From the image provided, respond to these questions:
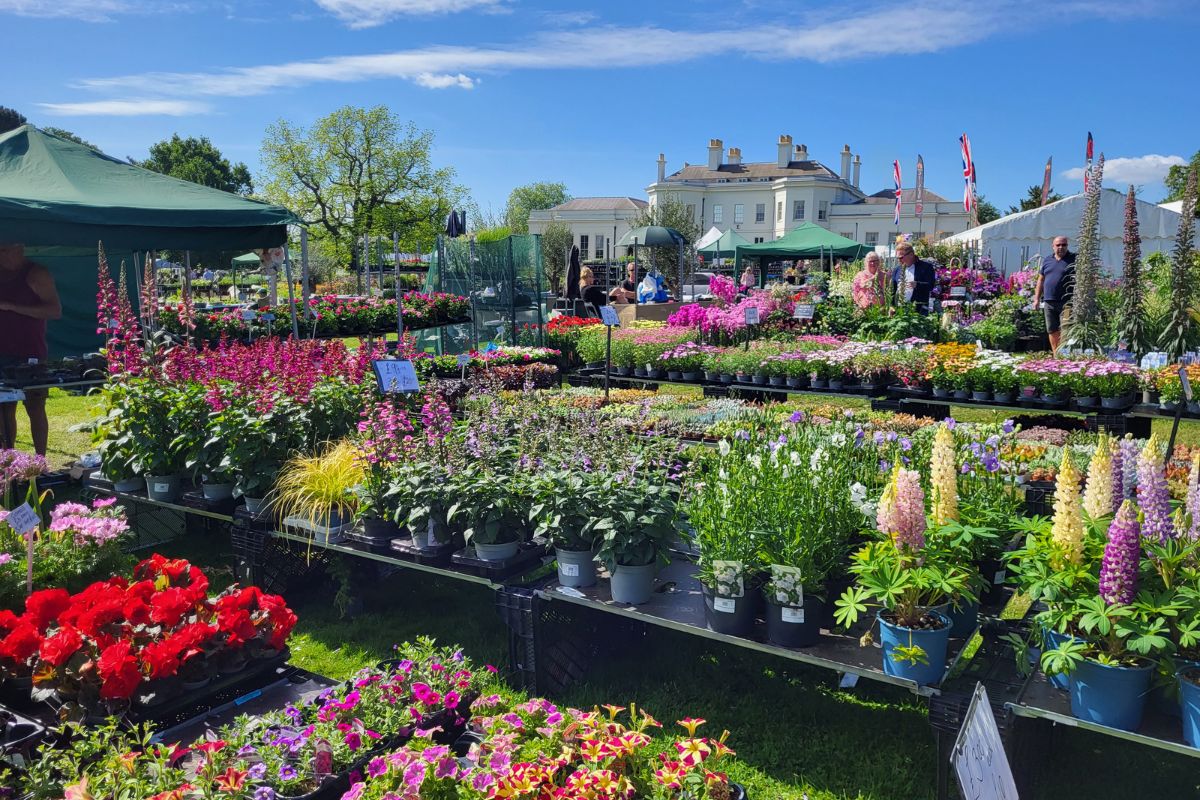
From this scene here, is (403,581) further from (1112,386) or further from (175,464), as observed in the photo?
(1112,386)

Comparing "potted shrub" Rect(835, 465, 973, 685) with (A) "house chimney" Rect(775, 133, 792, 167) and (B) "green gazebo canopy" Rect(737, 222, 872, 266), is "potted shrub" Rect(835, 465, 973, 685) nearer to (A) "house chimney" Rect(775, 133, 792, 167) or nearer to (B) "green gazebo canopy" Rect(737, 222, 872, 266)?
(B) "green gazebo canopy" Rect(737, 222, 872, 266)

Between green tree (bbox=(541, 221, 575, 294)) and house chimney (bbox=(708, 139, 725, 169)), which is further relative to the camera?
house chimney (bbox=(708, 139, 725, 169))

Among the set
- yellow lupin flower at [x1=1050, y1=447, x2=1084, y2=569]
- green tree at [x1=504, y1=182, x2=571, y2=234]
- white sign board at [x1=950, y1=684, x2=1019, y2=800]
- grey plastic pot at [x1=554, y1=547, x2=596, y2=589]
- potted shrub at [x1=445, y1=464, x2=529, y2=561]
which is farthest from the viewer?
green tree at [x1=504, y1=182, x2=571, y2=234]

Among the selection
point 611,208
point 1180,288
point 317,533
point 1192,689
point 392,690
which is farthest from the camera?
point 611,208

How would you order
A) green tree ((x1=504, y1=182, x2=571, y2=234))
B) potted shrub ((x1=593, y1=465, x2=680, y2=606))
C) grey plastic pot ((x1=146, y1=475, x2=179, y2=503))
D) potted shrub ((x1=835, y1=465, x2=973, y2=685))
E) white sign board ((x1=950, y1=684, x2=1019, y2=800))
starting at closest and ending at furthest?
white sign board ((x1=950, y1=684, x2=1019, y2=800))
potted shrub ((x1=835, y1=465, x2=973, y2=685))
potted shrub ((x1=593, y1=465, x2=680, y2=606))
grey plastic pot ((x1=146, y1=475, x2=179, y2=503))
green tree ((x1=504, y1=182, x2=571, y2=234))

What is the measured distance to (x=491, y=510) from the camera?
3.47 m

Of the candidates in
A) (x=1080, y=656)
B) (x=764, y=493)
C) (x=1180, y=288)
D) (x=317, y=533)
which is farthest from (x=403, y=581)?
(x=1180, y=288)

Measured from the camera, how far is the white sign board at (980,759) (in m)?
1.74

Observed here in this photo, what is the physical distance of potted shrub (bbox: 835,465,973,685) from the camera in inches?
99.0

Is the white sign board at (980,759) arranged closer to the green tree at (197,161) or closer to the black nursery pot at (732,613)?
the black nursery pot at (732,613)

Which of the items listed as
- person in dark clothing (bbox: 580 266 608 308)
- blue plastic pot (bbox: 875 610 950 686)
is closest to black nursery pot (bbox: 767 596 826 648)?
blue plastic pot (bbox: 875 610 950 686)

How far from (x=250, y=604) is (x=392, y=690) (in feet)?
2.68

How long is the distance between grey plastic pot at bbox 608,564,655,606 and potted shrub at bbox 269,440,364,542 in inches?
57.1

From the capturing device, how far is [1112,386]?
21.1 ft
